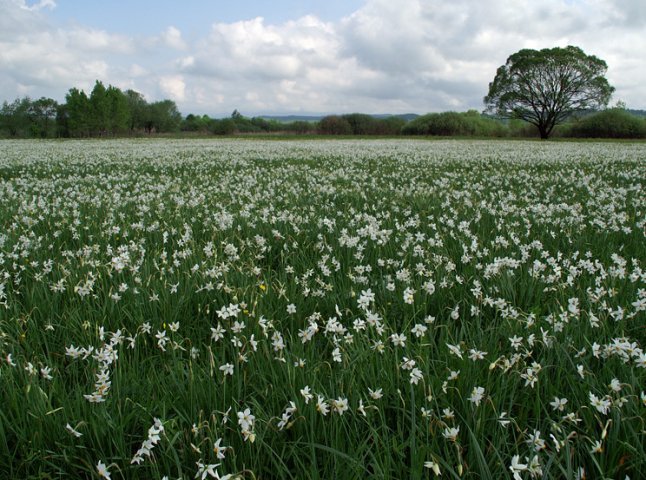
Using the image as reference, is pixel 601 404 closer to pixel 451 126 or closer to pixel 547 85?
pixel 547 85

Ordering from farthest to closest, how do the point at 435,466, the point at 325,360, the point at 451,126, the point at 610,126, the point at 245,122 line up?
the point at 245,122 → the point at 451,126 → the point at 610,126 → the point at 325,360 → the point at 435,466

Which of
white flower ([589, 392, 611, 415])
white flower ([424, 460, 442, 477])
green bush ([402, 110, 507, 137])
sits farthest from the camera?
green bush ([402, 110, 507, 137])

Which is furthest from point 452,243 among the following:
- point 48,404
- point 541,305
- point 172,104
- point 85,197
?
point 172,104

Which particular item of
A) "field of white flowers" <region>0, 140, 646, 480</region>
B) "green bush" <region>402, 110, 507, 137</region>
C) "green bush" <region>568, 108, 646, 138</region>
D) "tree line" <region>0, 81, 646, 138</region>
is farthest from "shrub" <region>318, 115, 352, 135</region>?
"field of white flowers" <region>0, 140, 646, 480</region>

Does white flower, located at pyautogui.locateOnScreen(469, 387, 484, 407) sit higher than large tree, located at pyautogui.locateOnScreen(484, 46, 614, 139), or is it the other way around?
large tree, located at pyautogui.locateOnScreen(484, 46, 614, 139)

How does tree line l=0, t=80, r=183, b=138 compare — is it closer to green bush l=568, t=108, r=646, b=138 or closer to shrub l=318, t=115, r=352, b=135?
shrub l=318, t=115, r=352, b=135

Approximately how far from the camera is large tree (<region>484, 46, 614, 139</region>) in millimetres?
60656

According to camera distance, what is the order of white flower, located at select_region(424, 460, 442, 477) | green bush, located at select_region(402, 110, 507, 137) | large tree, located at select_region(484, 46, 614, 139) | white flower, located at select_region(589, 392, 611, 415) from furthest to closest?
1. green bush, located at select_region(402, 110, 507, 137)
2. large tree, located at select_region(484, 46, 614, 139)
3. white flower, located at select_region(589, 392, 611, 415)
4. white flower, located at select_region(424, 460, 442, 477)

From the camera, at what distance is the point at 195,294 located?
11.5 ft

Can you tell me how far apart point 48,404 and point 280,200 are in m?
6.16

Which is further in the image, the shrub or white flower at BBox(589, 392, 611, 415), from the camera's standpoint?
the shrub

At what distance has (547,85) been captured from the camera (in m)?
62.7

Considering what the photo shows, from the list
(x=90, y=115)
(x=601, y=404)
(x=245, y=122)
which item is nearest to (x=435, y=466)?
(x=601, y=404)

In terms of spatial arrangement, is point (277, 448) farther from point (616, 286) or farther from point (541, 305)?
point (616, 286)
